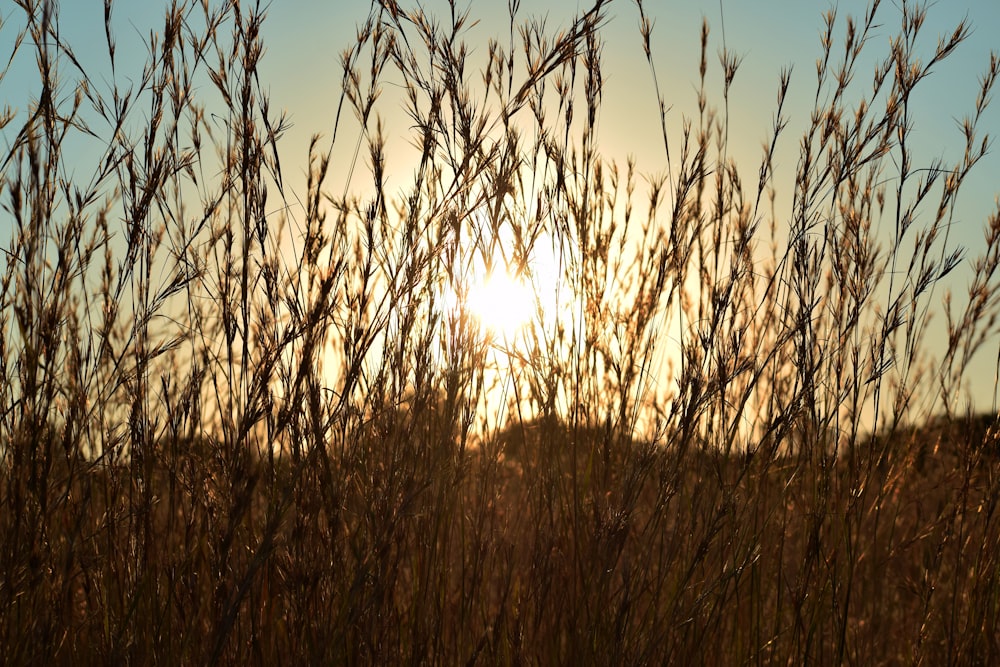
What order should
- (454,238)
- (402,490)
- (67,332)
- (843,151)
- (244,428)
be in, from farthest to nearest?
(843,151), (67,332), (454,238), (402,490), (244,428)

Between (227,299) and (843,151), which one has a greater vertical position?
(843,151)

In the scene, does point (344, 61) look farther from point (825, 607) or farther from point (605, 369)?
point (825, 607)

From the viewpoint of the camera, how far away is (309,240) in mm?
1531

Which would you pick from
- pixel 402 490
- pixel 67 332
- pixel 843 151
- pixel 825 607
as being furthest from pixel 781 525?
pixel 67 332

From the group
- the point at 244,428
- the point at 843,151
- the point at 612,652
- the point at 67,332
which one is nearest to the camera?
the point at 244,428

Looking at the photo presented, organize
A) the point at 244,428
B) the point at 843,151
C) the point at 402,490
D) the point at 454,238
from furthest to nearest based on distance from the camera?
the point at 843,151
the point at 454,238
the point at 402,490
the point at 244,428

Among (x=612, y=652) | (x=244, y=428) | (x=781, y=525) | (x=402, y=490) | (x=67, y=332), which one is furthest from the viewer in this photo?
(x=781, y=525)

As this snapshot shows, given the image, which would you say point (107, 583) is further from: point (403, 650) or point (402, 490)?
point (402, 490)

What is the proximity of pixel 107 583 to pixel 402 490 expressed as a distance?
736 millimetres

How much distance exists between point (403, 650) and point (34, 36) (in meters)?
1.47

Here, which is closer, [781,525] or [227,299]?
[227,299]

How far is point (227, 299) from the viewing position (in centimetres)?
155

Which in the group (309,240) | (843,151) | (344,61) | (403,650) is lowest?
(403,650)

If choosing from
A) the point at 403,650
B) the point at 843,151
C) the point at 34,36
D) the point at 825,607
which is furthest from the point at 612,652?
the point at 34,36
